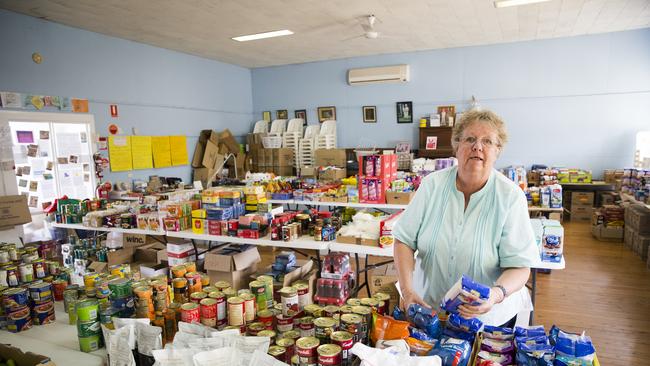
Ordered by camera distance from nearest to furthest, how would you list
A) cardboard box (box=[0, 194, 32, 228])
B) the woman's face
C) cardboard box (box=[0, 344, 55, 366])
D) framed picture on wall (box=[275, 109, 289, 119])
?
cardboard box (box=[0, 344, 55, 366]), the woman's face, cardboard box (box=[0, 194, 32, 228]), framed picture on wall (box=[275, 109, 289, 119])

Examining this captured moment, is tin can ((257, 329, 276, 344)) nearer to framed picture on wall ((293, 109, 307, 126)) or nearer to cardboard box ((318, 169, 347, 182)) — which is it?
cardboard box ((318, 169, 347, 182))

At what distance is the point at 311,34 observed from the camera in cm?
683

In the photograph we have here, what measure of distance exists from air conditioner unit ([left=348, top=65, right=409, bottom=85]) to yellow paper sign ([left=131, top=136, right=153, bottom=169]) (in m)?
4.71

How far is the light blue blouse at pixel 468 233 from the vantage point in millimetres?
1745

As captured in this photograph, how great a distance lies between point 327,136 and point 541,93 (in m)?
4.63

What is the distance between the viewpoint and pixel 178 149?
7.82 meters

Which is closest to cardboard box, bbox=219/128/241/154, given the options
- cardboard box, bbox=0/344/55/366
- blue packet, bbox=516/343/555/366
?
cardboard box, bbox=0/344/55/366

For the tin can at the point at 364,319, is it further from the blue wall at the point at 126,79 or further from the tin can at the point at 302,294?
the blue wall at the point at 126,79

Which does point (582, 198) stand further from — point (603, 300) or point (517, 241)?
point (517, 241)

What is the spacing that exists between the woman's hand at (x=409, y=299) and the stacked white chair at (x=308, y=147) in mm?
7465

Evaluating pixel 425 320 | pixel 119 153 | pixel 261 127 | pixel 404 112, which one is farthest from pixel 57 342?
pixel 261 127

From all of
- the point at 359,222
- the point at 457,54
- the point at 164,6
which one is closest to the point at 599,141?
the point at 457,54

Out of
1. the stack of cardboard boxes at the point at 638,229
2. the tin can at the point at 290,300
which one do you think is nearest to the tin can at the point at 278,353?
the tin can at the point at 290,300

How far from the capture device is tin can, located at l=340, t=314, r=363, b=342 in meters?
1.41
